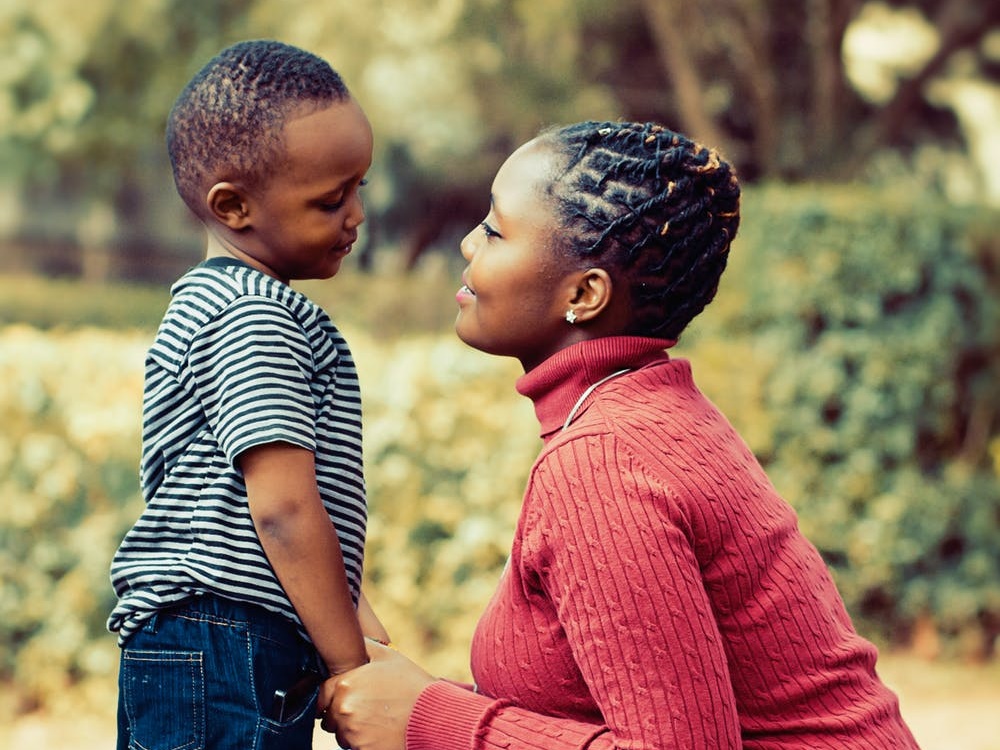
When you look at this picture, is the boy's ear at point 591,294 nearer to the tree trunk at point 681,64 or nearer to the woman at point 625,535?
the woman at point 625,535

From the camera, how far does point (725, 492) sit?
181cm

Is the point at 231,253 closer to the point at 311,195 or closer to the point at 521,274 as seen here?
the point at 311,195

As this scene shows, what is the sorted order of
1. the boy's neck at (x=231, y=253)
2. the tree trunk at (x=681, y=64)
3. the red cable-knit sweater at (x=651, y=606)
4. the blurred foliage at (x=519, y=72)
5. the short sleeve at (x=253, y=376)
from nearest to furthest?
the red cable-knit sweater at (x=651, y=606)
the short sleeve at (x=253, y=376)
the boy's neck at (x=231, y=253)
the tree trunk at (x=681, y=64)
the blurred foliage at (x=519, y=72)

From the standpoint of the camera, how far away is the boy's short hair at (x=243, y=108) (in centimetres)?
202

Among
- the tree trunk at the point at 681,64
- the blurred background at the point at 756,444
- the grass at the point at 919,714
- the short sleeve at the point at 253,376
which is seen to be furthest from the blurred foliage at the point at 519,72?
the short sleeve at the point at 253,376

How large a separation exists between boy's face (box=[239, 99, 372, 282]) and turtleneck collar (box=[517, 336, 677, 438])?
0.44 meters

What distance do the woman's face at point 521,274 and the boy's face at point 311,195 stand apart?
0.24 m

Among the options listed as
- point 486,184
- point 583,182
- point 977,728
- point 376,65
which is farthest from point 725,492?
point 486,184

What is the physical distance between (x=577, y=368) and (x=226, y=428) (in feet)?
1.90

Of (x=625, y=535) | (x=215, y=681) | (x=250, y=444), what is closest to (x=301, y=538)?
Result: (x=250, y=444)

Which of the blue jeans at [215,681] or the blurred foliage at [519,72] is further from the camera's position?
the blurred foliage at [519,72]

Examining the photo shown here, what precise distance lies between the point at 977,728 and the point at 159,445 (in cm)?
516

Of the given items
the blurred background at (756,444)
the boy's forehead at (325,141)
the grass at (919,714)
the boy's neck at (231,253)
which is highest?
the boy's forehead at (325,141)

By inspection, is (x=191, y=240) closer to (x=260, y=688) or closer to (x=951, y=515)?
(x=951, y=515)
